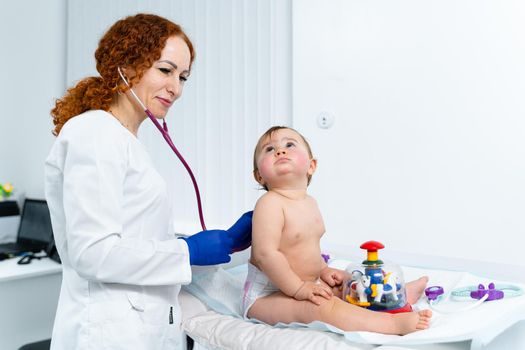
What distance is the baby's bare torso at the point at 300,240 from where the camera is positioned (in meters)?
1.20

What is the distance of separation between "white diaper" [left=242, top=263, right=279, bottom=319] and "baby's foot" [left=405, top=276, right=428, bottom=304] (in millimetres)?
316

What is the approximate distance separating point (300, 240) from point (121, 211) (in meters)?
0.45

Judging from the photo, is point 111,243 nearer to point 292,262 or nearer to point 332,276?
point 292,262

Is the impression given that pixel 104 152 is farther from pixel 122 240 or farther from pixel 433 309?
pixel 433 309

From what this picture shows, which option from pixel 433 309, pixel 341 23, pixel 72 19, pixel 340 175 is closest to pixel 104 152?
pixel 433 309

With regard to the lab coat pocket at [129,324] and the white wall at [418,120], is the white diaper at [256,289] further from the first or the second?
the white wall at [418,120]

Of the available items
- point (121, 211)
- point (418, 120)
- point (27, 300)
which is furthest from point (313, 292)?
point (27, 300)

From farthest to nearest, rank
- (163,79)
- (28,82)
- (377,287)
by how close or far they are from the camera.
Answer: (28,82) < (163,79) < (377,287)

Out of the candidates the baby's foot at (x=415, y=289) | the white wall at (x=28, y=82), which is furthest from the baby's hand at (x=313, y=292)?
the white wall at (x=28, y=82)

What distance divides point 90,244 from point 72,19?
8.15 ft

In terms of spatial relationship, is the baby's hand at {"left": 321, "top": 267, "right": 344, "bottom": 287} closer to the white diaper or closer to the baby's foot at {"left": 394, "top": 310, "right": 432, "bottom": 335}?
the white diaper

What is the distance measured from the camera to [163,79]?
1147 millimetres

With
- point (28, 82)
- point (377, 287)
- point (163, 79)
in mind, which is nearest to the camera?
point (377, 287)

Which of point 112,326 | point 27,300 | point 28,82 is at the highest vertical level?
point 28,82
